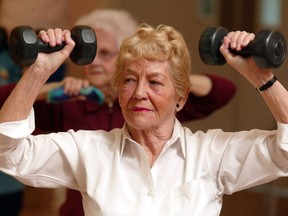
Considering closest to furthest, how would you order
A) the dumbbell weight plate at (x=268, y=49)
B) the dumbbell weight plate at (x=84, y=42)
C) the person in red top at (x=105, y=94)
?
the dumbbell weight plate at (x=268, y=49) → the dumbbell weight plate at (x=84, y=42) → the person in red top at (x=105, y=94)

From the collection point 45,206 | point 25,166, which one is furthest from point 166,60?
point 45,206

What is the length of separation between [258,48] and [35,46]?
21.4 inches

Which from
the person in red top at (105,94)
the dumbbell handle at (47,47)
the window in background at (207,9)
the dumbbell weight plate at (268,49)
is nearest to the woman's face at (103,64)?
the person in red top at (105,94)

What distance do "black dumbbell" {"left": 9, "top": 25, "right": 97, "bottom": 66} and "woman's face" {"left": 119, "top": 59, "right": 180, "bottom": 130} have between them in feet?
0.41

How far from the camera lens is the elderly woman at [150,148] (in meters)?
1.60

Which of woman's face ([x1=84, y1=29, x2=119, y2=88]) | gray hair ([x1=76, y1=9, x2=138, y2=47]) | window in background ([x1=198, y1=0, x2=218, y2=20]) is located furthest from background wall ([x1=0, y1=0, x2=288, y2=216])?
woman's face ([x1=84, y1=29, x2=119, y2=88])

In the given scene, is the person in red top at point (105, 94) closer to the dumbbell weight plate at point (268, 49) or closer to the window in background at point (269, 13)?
A: the dumbbell weight plate at point (268, 49)

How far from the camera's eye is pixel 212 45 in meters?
1.60

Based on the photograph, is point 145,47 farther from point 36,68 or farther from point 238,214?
point 238,214

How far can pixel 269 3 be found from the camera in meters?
3.85

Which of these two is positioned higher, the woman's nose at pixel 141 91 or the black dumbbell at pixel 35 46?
the black dumbbell at pixel 35 46

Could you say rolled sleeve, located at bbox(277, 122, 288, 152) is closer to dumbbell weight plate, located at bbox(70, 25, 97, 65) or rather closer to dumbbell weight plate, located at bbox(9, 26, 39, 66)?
dumbbell weight plate, located at bbox(70, 25, 97, 65)

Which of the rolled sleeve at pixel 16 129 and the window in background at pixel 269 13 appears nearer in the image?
the rolled sleeve at pixel 16 129

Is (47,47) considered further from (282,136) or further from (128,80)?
(282,136)
